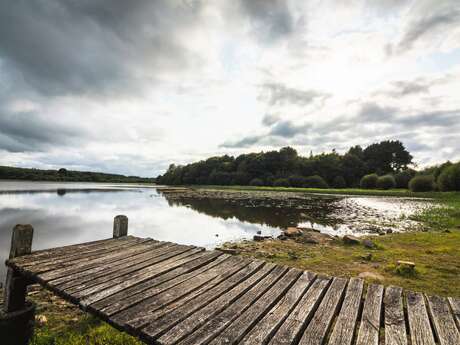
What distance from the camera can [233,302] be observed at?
3.25 metres

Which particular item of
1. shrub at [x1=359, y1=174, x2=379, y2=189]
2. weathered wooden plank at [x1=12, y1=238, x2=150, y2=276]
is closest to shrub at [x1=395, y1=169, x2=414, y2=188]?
shrub at [x1=359, y1=174, x2=379, y2=189]

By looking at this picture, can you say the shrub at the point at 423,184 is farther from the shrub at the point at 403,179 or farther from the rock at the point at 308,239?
the rock at the point at 308,239

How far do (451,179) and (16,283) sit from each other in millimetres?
58618

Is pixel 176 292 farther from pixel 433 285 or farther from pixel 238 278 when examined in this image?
pixel 433 285

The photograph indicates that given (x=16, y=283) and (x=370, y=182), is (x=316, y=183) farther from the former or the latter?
(x=16, y=283)

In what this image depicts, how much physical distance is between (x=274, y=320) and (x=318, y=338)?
0.51 m

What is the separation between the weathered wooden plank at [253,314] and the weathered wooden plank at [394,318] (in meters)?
1.30

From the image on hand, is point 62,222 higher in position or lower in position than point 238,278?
lower

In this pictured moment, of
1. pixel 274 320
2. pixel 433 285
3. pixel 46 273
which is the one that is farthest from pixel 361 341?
pixel 433 285

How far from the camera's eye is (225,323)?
8.86ft

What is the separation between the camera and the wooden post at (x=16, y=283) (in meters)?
4.18

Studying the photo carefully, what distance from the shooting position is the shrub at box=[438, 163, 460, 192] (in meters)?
41.8

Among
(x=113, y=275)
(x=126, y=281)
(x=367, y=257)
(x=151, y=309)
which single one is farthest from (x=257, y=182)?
(x=151, y=309)

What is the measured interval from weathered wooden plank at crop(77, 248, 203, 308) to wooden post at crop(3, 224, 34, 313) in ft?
6.19
